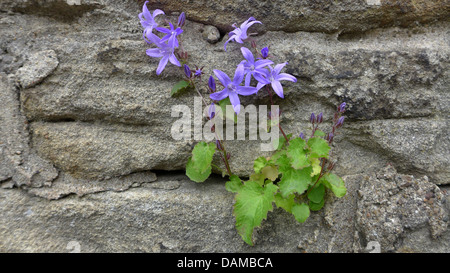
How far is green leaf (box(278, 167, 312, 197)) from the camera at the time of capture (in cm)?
143

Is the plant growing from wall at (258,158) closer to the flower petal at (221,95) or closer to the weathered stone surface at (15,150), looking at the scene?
the flower petal at (221,95)

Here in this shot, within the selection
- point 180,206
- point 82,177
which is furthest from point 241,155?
point 82,177

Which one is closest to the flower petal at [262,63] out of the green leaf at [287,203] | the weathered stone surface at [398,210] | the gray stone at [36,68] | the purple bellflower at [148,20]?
the purple bellflower at [148,20]

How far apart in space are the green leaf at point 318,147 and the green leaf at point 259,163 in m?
0.23

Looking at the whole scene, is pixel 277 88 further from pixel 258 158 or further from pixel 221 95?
pixel 258 158

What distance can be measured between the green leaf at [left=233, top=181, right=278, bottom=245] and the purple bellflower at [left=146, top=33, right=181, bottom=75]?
673 millimetres

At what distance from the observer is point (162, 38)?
147cm

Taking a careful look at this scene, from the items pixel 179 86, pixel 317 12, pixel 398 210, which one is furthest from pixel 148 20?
pixel 398 210

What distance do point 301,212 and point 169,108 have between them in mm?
828

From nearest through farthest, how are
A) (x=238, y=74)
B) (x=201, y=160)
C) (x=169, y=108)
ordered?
(x=238, y=74) < (x=201, y=160) < (x=169, y=108)

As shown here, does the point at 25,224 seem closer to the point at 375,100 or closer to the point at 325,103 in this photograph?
the point at 325,103

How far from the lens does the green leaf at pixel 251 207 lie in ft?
4.65

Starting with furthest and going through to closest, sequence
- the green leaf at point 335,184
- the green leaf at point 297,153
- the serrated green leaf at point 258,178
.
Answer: the serrated green leaf at point 258,178 → the green leaf at point 335,184 → the green leaf at point 297,153

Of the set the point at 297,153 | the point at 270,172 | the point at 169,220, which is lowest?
the point at 169,220
